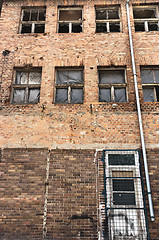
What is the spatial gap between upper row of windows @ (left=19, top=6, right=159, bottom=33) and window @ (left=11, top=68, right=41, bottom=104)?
7.20ft

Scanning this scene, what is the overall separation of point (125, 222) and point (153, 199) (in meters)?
1.11

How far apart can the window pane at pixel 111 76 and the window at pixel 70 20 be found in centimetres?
265

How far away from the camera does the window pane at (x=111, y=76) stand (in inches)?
327

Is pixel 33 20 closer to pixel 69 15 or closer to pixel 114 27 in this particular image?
pixel 69 15

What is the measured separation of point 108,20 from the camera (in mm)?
9359

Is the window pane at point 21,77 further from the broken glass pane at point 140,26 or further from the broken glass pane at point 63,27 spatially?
the broken glass pane at point 140,26

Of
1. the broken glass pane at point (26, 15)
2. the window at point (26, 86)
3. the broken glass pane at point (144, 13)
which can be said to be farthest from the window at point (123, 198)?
the broken glass pane at point (26, 15)

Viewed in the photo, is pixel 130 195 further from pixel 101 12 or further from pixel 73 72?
pixel 101 12

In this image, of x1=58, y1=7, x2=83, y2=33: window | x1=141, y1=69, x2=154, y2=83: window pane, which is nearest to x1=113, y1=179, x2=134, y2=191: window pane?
x1=141, y1=69, x2=154, y2=83: window pane

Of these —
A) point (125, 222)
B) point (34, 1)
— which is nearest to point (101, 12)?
point (34, 1)

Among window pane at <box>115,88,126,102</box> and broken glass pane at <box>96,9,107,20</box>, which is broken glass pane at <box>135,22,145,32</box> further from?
window pane at <box>115,88,126,102</box>

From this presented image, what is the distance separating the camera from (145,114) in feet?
24.6

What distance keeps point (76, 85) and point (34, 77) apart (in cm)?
182

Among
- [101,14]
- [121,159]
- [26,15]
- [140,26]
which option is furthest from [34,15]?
[121,159]
